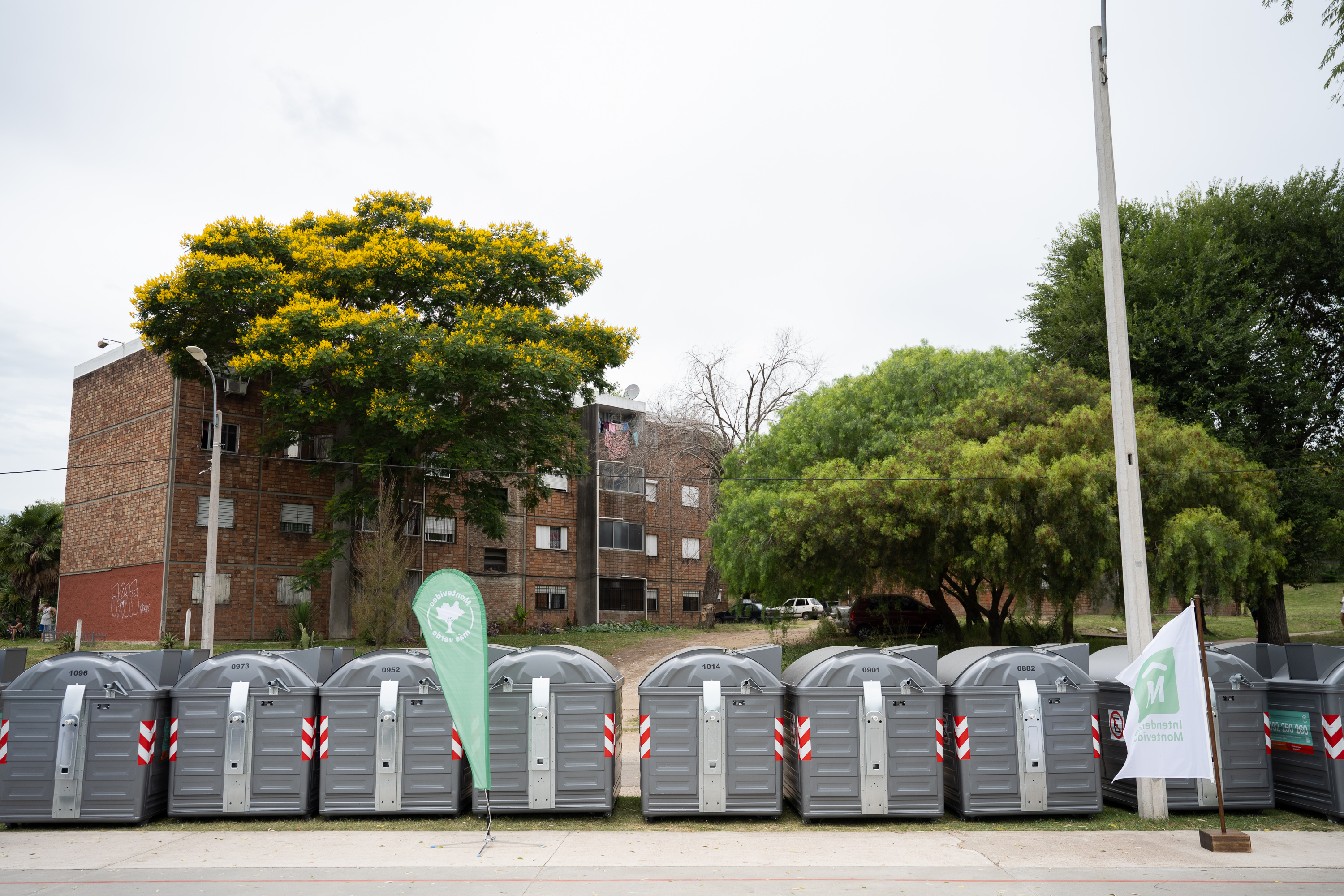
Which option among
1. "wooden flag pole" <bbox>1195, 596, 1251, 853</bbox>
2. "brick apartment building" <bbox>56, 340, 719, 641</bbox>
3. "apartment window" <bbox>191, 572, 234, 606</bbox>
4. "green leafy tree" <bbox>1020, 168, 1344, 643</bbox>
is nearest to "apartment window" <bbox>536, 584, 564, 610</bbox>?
"brick apartment building" <bbox>56, 340, 719, 641</bbox>

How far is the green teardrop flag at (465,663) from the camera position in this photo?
9.00m

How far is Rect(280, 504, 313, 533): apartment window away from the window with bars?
764cm

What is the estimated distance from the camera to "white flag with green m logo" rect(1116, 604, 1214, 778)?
28.5 feet

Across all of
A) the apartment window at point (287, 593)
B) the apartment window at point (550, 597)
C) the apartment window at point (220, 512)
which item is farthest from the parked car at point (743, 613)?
the apartment window at point (220, 512)

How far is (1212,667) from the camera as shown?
33.9 feet

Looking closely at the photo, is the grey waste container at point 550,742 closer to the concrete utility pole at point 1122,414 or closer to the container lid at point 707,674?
the container lid at point 707,674

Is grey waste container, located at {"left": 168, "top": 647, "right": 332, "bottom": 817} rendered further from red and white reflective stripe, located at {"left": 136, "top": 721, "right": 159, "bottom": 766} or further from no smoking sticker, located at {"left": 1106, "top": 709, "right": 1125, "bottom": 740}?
no smoking sticker, located at {"left": 1106, "top": 709, "right": 1125, "bottom": 740}

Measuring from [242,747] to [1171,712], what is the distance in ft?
30.7

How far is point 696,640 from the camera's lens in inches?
1233

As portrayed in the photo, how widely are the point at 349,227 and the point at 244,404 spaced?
7.18m

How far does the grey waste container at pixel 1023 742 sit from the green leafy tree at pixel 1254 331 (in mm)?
14537

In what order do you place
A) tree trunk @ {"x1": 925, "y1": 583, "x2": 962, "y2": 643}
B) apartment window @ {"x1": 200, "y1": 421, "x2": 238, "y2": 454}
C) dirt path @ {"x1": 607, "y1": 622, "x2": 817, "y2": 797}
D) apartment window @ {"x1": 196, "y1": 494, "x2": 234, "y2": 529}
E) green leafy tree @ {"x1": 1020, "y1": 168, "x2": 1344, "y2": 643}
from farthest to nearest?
apartment window @ {"x1": 200, "y1": 421, "x2": 238, "y2": 454}
apartment window @ {"x1": 196, "y1": 494, "x2": 234, "y2": 529}
tree trunk @ {"x1": 925, "y1": 583, "x2": 962, "y2": 643}
green leafy tree @ {"x1": 1020, "y1": 168, "x2": 1344, "y2": 643}
dirt path @ {"x1": 607, "y1": 622, "x2": 817, "y2": 797}

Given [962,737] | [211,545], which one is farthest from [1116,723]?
[211,545]

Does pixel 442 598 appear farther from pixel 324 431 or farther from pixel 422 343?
pixel 324 431
